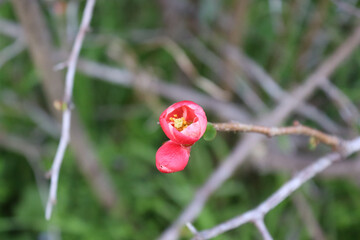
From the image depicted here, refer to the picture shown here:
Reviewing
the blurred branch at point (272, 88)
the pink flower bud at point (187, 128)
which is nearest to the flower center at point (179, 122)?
the pink flower bud at point (187, 128)

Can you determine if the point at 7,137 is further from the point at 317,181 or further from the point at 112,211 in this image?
the point at 317,181

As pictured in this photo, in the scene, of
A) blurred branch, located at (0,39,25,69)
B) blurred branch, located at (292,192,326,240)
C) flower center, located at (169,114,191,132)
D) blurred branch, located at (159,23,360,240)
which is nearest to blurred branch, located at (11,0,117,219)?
blurred branch, located at (0,39,25,69)

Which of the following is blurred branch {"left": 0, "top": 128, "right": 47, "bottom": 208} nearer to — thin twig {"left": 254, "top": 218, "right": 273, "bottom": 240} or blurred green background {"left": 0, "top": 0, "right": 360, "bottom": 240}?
blurred green background {"left": 0, "top": 0, "right": 360, "bottom": 240}

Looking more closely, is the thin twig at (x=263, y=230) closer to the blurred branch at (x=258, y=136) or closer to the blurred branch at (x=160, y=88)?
the blurred branch at (x=258, y=136)

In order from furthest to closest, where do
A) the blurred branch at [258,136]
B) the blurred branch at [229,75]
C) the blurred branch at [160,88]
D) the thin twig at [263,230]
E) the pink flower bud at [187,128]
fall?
the blurred branch at [229,75] < the blurred branch at [160,88] < the blurred branch at [258,136] < the thin twig at [263,230] < the pink flower bud at [187,128]

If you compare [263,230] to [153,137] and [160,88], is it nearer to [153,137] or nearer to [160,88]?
[160,88]

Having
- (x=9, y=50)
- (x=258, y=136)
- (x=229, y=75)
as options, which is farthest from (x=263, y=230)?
(x=9, y=50)
